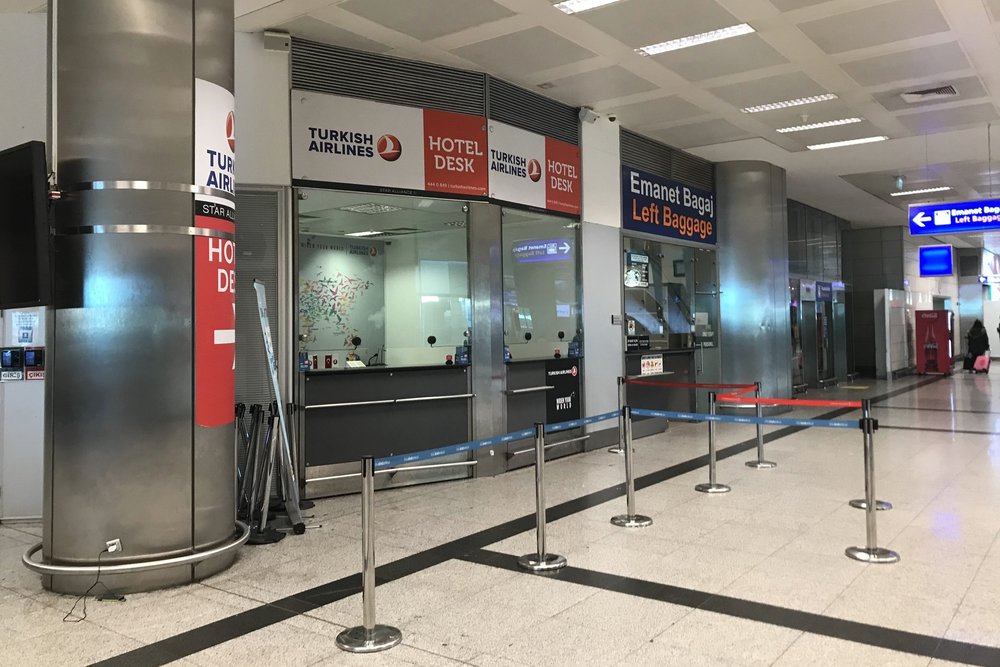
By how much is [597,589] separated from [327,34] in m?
4.74

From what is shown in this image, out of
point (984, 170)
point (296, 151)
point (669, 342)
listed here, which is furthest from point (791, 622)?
point (984, 170)

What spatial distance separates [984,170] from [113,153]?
13.3 m

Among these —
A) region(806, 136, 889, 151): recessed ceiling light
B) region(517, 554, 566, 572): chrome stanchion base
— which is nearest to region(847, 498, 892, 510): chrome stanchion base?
region(517, 554, 566, 572): chrome stanchion base

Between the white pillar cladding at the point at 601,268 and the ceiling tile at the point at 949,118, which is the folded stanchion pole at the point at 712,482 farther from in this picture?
the ceiling tile at the point at 949,118

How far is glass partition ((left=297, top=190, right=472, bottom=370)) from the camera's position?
6277mm

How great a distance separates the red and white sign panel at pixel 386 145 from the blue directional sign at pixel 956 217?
25.1 feet

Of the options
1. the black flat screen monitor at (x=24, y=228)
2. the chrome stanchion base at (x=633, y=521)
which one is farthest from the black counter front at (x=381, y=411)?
the black flat screen monitor at (x=24, y=228)

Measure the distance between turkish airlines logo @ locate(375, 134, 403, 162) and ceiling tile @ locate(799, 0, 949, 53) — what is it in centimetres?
351

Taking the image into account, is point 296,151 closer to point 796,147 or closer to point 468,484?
point 468,484

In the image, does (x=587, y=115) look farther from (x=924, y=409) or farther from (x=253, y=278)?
(x=924, y=409)

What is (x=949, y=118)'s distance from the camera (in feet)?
30.0

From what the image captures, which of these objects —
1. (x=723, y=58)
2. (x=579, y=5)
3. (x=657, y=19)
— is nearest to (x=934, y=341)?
(x=723, y=58)

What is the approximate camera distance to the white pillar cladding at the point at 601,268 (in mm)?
8445

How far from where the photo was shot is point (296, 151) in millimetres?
6105
